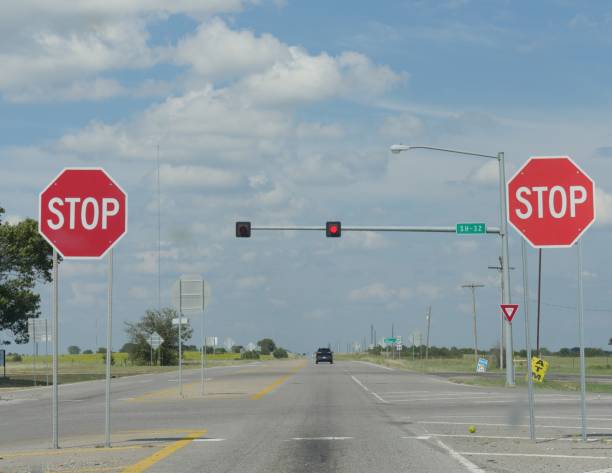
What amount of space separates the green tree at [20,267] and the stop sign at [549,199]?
39439mm

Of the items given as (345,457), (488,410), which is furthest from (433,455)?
(488,410)

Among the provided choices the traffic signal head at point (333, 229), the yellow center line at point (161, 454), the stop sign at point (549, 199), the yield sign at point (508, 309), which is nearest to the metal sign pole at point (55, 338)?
the yellow center line at point (161, 454)

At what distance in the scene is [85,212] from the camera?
44.0 feet

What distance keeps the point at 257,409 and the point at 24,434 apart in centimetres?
661

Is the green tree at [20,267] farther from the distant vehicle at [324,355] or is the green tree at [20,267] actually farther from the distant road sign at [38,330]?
the distant vehicle at [324,355]

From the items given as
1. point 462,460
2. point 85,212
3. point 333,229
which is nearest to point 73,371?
point 333,229

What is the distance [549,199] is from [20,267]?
41.0 metres

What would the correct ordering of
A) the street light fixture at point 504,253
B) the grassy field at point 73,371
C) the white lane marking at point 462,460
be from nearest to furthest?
1. the white lane marking at point 462,460
2. the street light fixture at point 504,253
3. the grassy field at point 73,371

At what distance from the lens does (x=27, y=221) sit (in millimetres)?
50250

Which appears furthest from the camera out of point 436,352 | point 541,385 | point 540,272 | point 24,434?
point 436,352

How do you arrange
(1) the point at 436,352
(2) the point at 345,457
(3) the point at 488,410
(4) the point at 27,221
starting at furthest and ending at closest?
(1) the point at 436,352
(4) the point at 27,221
(3) the point at 488,410
(2) the point at 345,457

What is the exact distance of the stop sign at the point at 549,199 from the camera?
13461mm

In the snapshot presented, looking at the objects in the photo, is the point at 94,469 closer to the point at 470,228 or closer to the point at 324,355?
the point at 470,228

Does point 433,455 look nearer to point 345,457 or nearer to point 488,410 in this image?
point 345,457
